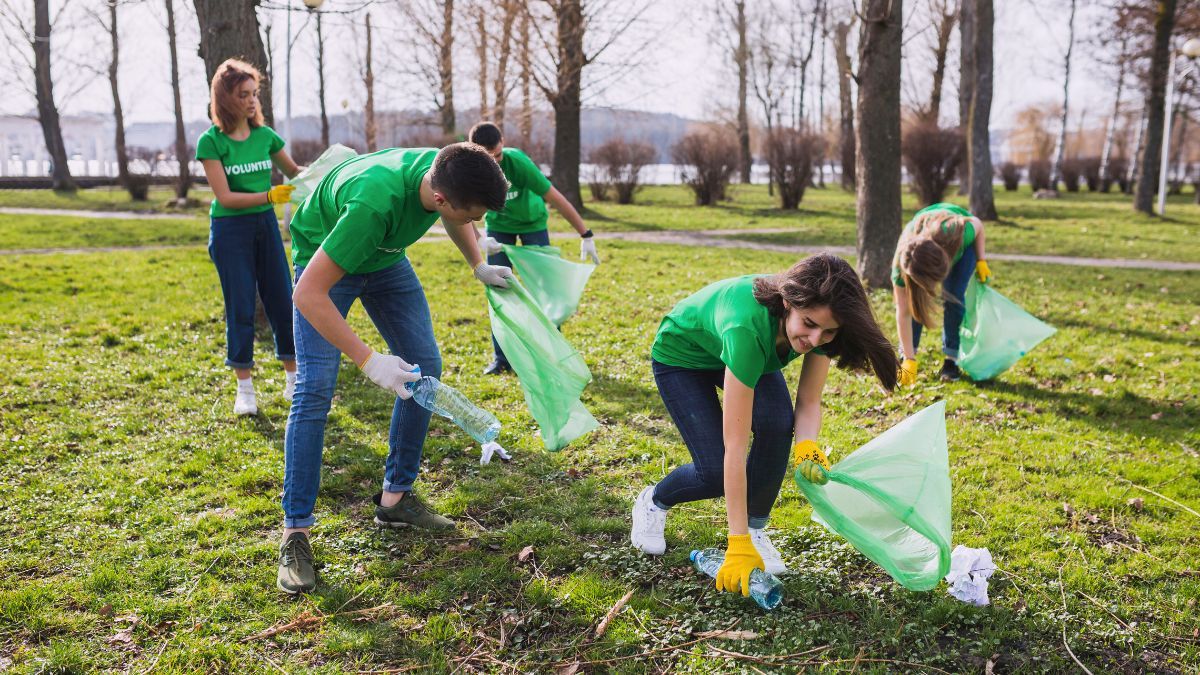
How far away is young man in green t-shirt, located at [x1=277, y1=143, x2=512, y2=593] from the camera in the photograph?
249 cm

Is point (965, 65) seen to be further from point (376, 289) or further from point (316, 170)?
point (376, 289)

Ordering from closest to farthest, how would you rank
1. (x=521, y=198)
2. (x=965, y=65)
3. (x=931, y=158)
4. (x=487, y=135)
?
(x=487, y=135) < (x=521, y=198) < (x=931, y=158) < (x=965, y=65)

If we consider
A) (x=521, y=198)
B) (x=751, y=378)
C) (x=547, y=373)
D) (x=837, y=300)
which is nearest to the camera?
(x=837, y=300)

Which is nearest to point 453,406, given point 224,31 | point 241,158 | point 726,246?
→ point 241,158

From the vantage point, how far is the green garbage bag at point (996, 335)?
5.02 metres

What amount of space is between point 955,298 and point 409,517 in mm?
3601

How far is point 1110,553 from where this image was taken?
3.04 metres

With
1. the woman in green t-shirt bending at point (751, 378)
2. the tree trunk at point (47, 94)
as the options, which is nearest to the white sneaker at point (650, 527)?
the woman in green t-shirt bending at point (751, 378)

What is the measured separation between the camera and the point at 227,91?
431 cm

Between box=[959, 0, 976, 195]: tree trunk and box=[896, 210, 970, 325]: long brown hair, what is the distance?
16513mm

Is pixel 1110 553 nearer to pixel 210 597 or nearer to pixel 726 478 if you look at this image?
pixel 726 478

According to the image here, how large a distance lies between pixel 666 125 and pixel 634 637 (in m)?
48.8

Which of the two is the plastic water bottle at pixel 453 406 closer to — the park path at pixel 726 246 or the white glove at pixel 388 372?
the white glove at pixel 388 372

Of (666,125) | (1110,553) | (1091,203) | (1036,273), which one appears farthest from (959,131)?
(666,125)
